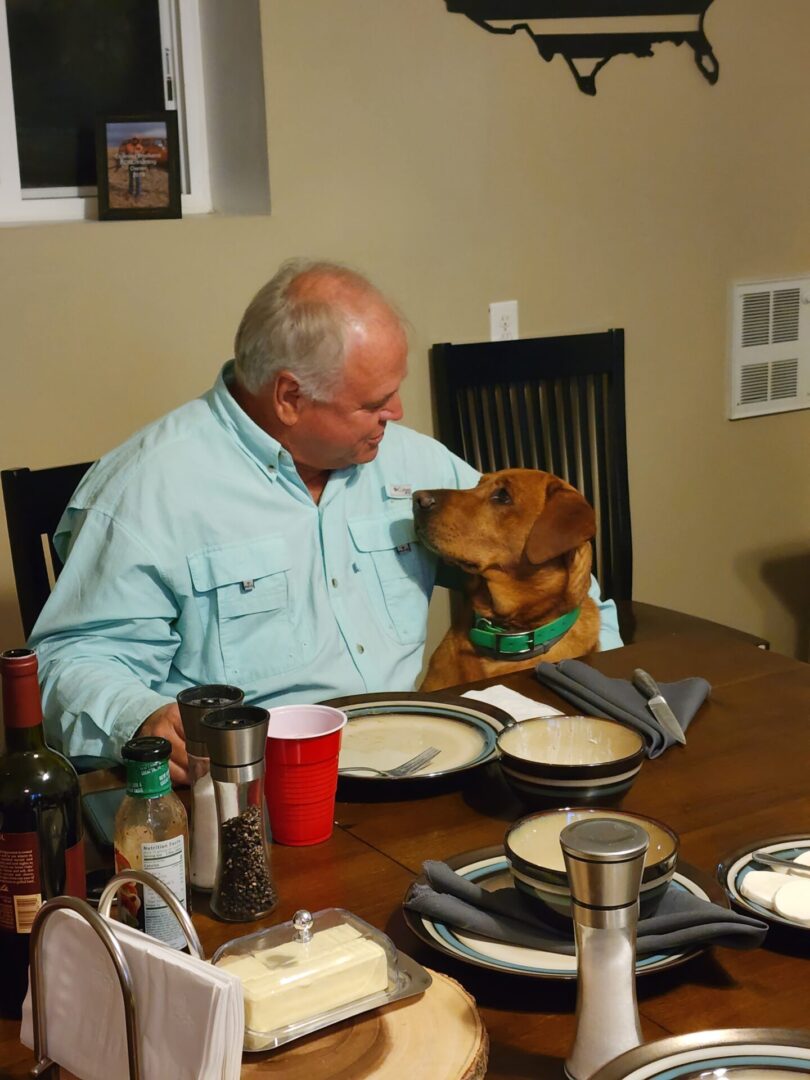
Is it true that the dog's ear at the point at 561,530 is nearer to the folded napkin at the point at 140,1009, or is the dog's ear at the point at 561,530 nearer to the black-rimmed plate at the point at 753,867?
the black-rimmed plate at the point at 753,867

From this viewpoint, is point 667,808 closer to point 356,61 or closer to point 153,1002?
point 153,1002

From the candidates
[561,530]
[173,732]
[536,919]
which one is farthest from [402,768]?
[561,530]

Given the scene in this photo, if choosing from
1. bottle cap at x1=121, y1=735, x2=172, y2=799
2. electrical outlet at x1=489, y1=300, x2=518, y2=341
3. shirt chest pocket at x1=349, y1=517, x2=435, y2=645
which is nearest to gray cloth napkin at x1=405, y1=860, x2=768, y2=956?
bottle cap at x1=121, y1=735, x2=172, y2=799

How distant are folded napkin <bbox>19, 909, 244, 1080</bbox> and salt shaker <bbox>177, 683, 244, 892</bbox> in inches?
11.1

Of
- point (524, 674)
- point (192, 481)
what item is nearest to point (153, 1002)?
point (524, 674)

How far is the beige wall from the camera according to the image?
264 centimetres

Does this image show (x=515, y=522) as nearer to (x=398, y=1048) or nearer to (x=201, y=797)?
(x=201, y=797)

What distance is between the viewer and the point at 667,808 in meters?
1.37

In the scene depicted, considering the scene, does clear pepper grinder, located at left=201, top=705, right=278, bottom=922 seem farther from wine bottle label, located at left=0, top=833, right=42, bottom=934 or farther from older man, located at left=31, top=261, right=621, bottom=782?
older man, located at left=31, top=261, right=621, bottom=782

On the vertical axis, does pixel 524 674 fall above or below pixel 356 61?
below

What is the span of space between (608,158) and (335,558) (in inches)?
65.1

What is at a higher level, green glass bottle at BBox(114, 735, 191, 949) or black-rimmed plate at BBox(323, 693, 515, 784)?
green glass bottle at BBox(114, 735, 191, 949)

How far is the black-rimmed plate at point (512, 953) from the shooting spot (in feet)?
3.33

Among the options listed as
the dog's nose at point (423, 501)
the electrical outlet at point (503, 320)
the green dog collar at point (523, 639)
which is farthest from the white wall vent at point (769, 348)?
the dog's nose at point (423, 501)
